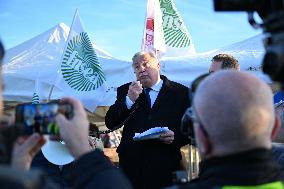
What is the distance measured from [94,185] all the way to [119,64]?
16.0ft

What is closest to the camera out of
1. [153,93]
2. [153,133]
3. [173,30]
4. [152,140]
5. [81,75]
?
[153,133]

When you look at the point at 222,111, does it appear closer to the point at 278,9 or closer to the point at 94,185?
the point at 278,9

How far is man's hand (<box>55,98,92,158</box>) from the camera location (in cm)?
148

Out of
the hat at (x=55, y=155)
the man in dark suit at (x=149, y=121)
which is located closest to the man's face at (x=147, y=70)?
the man in dark suit at (x=149, y=121)

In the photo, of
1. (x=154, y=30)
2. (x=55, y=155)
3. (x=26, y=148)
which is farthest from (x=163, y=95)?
(x=26, y=148)

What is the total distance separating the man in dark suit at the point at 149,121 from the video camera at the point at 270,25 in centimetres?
217

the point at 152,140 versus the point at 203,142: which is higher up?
the point at 203,142

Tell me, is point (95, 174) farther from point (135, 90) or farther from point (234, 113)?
point (135, 90)

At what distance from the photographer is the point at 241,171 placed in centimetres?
145

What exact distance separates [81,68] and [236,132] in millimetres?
4321

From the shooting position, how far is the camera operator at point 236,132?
146 centimetres

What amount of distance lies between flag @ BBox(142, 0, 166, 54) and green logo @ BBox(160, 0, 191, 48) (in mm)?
135

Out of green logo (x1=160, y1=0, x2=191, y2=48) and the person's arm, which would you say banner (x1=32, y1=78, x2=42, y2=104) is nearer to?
green logo (x1=160, y1=0, x2=191, y2=48)

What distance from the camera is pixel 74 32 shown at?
5.83 metres
